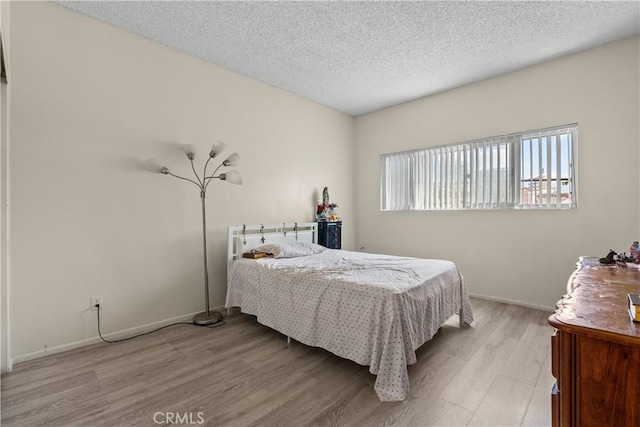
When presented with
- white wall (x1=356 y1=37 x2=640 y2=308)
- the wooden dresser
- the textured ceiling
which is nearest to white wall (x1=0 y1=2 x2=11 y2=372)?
the textured ceiling

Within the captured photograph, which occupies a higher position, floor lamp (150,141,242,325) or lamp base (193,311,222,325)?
floor lamp (150,141,242,325)

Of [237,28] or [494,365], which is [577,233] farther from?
[237,28]

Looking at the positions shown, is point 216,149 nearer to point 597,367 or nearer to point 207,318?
point 207,318

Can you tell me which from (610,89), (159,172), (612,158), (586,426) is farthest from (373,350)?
(610,89)

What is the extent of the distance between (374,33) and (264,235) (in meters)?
2.41

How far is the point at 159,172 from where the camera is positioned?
2.77m

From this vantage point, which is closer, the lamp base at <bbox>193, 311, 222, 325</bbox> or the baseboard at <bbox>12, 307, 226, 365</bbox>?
the baseboard at <bbox>12, 307, 226, 365</bbox>

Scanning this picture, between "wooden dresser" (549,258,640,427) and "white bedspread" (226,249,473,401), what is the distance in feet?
2.91

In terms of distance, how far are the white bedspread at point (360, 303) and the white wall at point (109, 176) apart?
756 millimetres

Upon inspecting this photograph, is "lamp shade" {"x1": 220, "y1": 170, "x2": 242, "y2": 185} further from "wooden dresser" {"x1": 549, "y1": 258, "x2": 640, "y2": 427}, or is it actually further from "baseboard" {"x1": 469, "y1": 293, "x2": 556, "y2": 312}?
"baseboard" {"x1": 469, "y1": 293, "x2": 556, "y2": 312}

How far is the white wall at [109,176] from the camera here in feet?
7.06

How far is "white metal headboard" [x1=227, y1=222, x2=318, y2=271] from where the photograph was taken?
3.17m

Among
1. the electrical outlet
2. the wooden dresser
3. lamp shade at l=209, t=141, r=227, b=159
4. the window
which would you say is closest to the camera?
the wooden dresser

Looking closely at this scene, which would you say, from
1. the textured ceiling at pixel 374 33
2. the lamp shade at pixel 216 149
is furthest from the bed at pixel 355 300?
the textured ceiling at pixel 374 33
